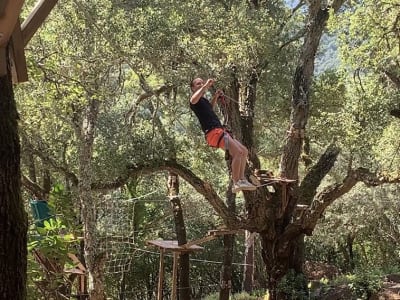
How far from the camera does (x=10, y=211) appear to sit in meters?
2.18

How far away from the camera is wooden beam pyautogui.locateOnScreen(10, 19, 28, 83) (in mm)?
2305

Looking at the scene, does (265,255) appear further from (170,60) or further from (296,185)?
(170,60)

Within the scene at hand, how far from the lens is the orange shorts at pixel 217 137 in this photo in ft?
16.3

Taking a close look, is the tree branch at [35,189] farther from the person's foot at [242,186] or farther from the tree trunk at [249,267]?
the person's foot at [242,186]

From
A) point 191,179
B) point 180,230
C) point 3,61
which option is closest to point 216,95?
point 191,179

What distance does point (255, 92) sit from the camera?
326 inches

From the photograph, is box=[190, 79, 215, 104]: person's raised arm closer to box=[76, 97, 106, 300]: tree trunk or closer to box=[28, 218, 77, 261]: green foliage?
box=[28, 218, 77, 261]: green foliage

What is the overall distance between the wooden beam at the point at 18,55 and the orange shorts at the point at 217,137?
260cm

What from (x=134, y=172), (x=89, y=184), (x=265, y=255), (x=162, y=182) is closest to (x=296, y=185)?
(x=265, y=255)

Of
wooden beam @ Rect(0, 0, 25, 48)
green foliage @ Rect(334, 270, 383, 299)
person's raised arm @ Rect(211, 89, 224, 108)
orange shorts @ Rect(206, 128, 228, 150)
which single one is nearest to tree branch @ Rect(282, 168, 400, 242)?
green foliage @ Rect(334, 270, 383, 299)

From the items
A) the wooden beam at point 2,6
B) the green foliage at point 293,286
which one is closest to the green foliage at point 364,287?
the green foliage at point 293,286

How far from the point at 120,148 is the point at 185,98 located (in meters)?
2.42

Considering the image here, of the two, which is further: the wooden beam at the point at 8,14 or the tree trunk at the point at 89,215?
the tree trunk at the point at 89,215

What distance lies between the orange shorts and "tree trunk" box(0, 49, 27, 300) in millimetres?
2807
